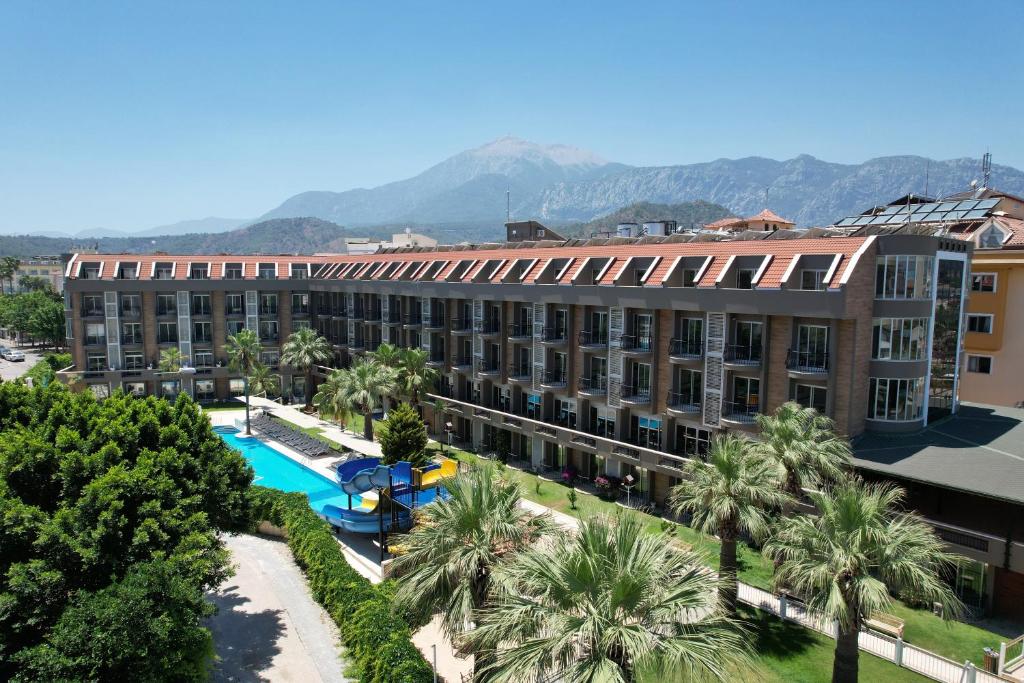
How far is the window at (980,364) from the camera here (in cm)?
4622

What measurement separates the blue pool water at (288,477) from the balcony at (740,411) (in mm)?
22882

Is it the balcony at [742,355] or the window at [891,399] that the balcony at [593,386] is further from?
the window at [891,399]

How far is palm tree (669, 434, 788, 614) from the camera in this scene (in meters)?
24.5

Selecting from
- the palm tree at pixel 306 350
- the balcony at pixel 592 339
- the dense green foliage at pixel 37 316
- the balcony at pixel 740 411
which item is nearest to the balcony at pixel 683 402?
the balcony at pixel 740 411

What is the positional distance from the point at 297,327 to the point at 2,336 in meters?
113

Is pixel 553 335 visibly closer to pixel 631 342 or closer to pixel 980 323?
pixel 631 342

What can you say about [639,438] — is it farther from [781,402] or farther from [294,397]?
[294,397]

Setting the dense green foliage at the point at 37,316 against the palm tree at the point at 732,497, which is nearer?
the palm tree at the point at 732,497

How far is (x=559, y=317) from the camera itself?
46688mm

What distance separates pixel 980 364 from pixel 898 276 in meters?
20.7

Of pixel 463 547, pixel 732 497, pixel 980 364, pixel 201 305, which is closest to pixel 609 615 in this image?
pixel 463 547

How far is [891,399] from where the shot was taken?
3328 centimetres

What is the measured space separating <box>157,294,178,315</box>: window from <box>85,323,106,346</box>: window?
5.84 metres

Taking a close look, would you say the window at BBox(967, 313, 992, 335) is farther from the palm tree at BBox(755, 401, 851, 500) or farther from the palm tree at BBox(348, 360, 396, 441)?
the palm tree at BBox(348, 360, 396, 441)
